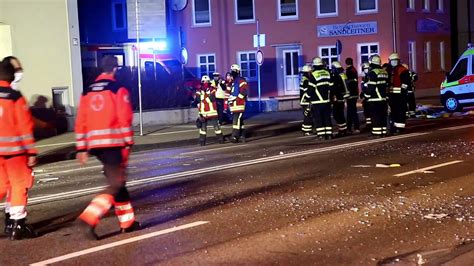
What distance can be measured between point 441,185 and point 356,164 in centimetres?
250

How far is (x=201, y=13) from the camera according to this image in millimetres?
41500

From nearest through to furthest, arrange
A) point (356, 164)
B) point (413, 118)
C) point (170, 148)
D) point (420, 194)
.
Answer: point (420, 194)
point (356, 164)
point (170, 148)
point (413, 118)

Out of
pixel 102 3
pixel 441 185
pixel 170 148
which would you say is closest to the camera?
pixel 441 185

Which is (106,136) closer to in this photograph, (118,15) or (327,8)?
(327,8)

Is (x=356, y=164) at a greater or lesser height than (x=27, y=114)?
lesser

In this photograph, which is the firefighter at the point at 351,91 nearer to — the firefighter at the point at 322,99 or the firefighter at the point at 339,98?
the firefighter at the point at 339,98

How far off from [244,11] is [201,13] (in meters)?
2.59

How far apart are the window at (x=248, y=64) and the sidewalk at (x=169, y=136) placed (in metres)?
16.4

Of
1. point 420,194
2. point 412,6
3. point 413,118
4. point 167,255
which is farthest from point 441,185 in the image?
point 412,6

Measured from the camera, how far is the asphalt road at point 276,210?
6500 mm

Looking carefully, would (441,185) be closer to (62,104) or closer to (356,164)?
(356,164)

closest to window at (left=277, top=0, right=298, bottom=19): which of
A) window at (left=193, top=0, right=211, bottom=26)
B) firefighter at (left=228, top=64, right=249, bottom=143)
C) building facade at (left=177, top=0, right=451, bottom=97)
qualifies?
building facade at (left=177, top=0, right=451, bottom=97)

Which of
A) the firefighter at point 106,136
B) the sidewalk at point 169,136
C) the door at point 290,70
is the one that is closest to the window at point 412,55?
the door at point 290,70

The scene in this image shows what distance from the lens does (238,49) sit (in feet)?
134
